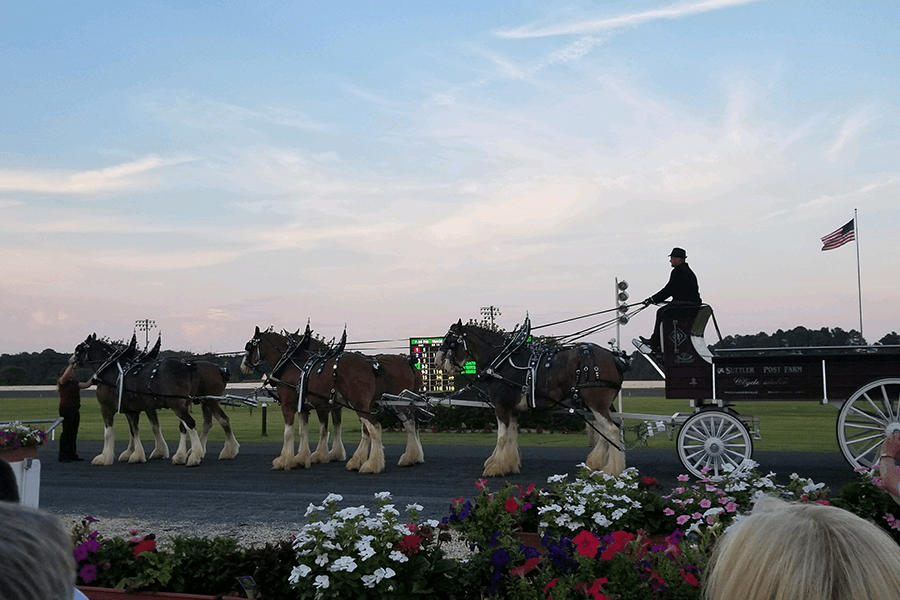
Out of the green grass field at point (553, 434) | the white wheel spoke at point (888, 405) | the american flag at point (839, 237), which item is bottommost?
the green grass field at point (553, 434)

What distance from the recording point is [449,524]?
623 centimetres

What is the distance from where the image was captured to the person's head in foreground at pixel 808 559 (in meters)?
1.37

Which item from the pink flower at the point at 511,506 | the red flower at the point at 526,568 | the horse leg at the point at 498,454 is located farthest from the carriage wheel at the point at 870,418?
the red flower at the point at 526,568

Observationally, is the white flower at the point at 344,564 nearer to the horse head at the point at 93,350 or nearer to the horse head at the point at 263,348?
the horse head at the point at 263,348

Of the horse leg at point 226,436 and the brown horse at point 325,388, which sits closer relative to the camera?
the brown horse at point 325,388

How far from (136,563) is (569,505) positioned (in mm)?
3186

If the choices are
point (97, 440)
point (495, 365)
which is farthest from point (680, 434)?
point (97, 440)

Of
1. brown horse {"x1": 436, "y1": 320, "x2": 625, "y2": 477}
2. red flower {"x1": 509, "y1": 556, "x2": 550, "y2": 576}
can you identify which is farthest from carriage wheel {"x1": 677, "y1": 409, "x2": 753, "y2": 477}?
red flower {"x1": 509, "y1": 556, "x2": 550, "y2": 576}

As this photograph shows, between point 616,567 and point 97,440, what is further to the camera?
point 97,440

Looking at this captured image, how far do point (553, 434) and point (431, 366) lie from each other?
3.67 meters

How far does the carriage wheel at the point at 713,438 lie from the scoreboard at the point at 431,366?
4.28m

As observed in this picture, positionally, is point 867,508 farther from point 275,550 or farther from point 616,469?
point 616,469

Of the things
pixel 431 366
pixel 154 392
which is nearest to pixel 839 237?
pixel 431 366

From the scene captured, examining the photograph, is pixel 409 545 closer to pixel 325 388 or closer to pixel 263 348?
pixel 325 388
